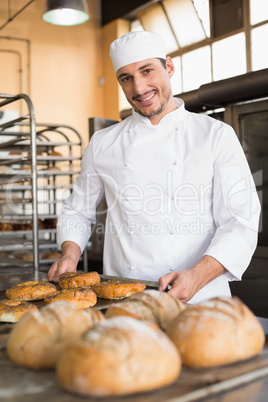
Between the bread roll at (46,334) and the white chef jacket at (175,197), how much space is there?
0.81 meters

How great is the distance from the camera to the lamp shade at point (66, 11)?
3.87 meters

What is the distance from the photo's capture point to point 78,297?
51.5 inches

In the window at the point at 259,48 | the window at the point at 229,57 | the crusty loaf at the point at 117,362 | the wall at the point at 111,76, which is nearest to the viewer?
the crusty loaf at the point at 117,362

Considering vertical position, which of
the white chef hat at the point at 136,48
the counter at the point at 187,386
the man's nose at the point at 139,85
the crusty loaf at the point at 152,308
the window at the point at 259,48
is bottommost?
the counter at the point at 187,386

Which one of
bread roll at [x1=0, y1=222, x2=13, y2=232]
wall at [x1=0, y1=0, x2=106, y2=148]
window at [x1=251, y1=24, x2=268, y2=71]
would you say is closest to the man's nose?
bread roll at [x1=0, y1=222, x2=13, y2=232]

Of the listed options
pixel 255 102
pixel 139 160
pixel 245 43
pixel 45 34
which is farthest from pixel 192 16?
pixel 139 160

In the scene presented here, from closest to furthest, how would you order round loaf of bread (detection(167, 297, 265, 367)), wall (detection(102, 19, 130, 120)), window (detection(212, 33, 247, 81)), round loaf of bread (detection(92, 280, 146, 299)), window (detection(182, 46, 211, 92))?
round loaf of bread (detection(167, 297, 265, 367)), round loaf of bread (detection(92, 280, 146, 299)), window (detection(212, 33, 247, 81)), window (detection(182, 46, 211, 92)), wall (detection(102, 19, 130, 120))

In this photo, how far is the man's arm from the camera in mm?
1365

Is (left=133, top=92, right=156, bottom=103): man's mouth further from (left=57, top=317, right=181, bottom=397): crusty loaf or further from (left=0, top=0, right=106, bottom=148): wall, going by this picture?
(left=0, top=0, right=106, bottom=148): wall

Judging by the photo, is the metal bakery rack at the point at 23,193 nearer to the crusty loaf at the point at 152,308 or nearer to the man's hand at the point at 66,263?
the man's hand at the point at 66,263

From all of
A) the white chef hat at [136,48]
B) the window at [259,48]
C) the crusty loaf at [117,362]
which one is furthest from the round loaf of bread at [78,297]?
the window at [259,48]

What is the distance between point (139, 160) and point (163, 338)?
120cm

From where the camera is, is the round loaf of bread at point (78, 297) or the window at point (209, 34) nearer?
the round loaf of bread at point (78, 297)

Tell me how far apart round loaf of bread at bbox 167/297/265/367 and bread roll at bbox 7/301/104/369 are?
0.55 ft
